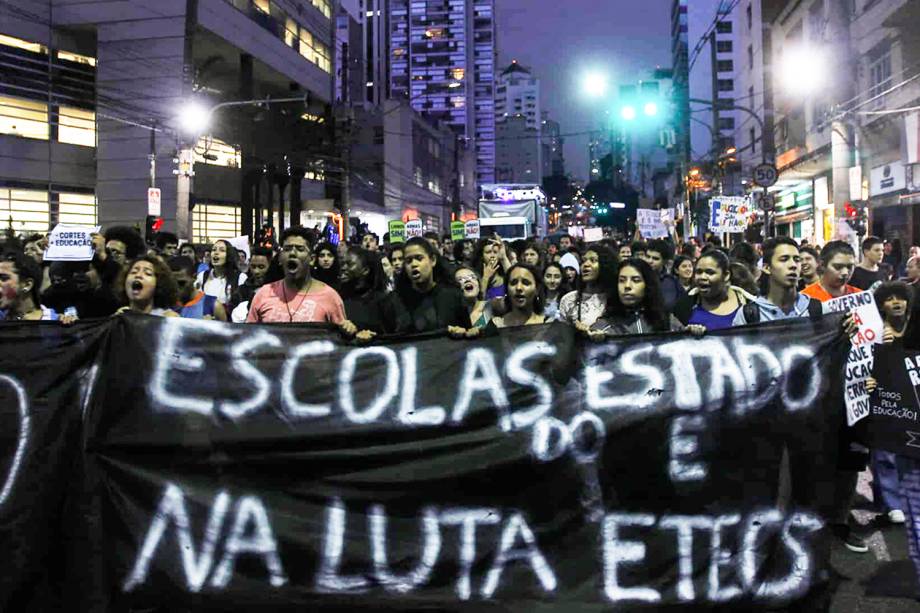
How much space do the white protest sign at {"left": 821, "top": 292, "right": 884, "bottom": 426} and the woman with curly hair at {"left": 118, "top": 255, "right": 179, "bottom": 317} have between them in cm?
407

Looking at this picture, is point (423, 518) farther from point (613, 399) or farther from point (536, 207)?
point (536, 207)

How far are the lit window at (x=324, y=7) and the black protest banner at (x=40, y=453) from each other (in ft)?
156

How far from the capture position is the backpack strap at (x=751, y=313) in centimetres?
492

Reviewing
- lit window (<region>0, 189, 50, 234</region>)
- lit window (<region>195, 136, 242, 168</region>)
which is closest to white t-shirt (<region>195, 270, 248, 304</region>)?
lit window (<region>0, 189, 50, 234</region>)

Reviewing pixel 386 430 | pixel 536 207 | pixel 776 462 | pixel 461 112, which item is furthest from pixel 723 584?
pixel 461 112

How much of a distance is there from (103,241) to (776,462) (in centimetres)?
613

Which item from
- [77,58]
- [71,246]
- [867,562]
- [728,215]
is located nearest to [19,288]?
[71,246]

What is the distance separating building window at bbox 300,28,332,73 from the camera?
44.9m

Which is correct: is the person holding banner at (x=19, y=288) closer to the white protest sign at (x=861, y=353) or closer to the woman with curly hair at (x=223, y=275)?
the woman with curly hair at (x=223, y=275)

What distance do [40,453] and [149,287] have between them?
4.09ft

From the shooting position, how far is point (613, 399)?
12.8ft

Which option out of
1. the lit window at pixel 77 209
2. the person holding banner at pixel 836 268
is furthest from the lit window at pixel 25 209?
the person holding banner at pixel 836 268

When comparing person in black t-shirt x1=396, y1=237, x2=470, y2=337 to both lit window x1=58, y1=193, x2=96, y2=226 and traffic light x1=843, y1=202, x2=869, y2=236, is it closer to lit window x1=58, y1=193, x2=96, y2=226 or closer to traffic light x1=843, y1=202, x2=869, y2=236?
traffic light x1=843, y1=202, x2=869, y2=236

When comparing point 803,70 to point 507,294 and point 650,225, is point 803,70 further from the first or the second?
point 507,294
